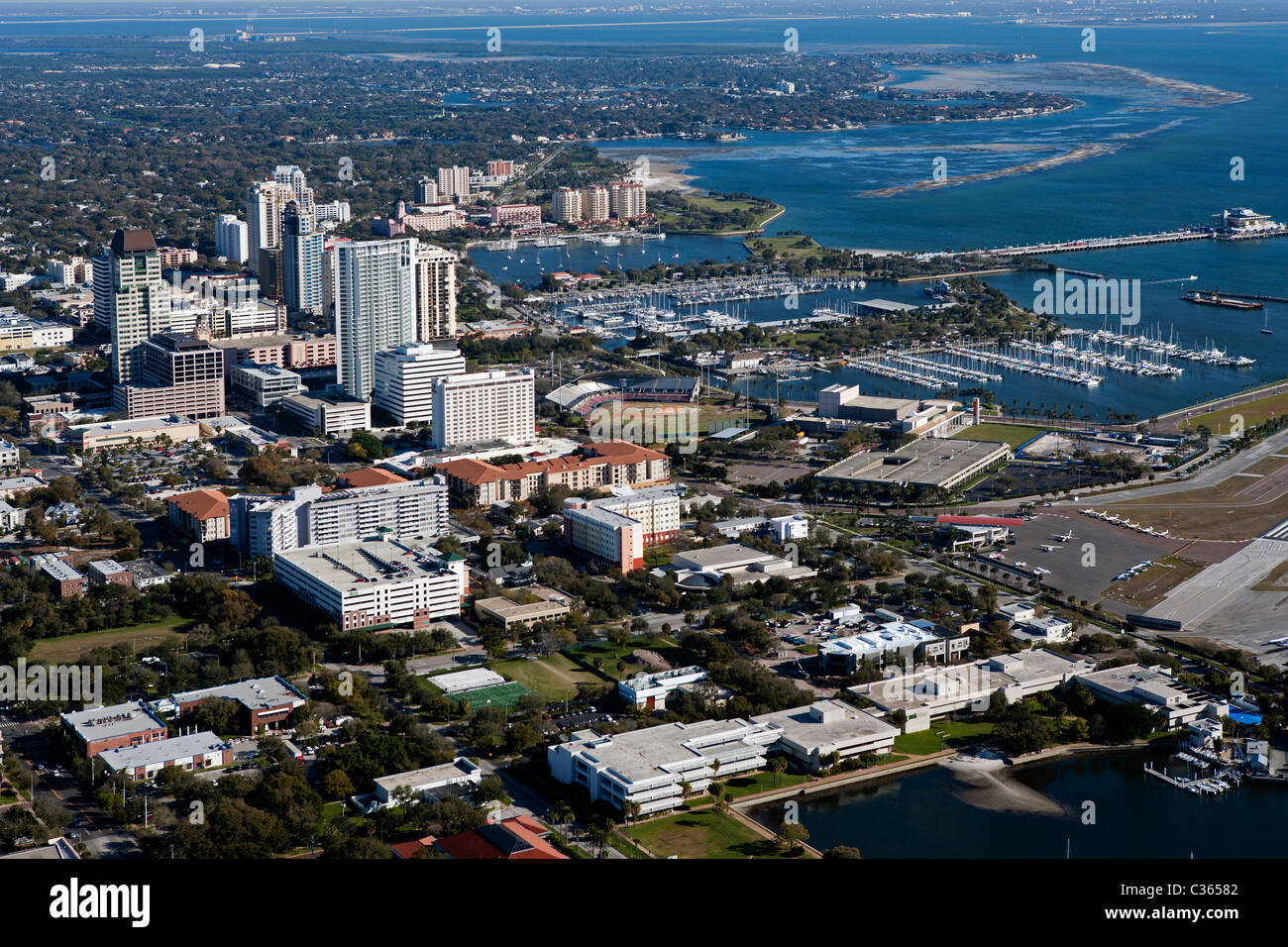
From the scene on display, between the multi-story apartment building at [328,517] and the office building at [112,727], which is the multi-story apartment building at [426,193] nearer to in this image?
the multi-story apartment building at [328,517]

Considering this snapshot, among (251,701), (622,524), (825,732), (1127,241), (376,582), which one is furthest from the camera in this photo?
(1127,241)

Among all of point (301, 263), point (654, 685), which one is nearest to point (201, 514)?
point (654, 685)

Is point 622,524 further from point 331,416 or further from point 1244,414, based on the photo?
point 1244,414

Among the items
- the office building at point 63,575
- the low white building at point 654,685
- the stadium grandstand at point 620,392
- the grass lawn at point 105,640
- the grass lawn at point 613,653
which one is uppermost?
the stadium grandstand at point 620,392

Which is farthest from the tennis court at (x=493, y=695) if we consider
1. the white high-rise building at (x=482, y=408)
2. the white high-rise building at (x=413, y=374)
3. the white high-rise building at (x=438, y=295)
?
the white high-rise building at (x=438, y=295)

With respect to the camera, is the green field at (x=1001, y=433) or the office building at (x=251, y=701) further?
the green field at (x=1001, y=433)
